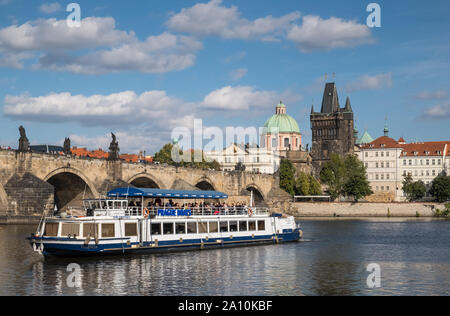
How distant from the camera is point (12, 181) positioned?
193 feet

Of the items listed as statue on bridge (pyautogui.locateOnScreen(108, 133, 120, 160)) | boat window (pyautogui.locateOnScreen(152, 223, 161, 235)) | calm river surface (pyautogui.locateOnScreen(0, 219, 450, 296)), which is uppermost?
statue on bridge (pyautogui.locateOnScreen(108, 133, 120, 160))

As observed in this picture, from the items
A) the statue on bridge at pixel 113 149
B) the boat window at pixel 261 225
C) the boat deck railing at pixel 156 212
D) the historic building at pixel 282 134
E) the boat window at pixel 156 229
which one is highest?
the historic building at pixel 282 134

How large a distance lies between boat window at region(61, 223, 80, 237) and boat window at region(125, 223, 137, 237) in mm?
3526

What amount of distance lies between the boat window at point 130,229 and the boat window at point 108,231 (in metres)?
1.09

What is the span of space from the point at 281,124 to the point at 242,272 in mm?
151317

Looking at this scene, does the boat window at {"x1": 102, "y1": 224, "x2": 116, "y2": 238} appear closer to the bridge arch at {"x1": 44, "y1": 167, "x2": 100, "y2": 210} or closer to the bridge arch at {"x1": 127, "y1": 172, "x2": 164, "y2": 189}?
the bridge arch at {"x1": 44, "y1": 167, "x2": 100, "y2": 210}

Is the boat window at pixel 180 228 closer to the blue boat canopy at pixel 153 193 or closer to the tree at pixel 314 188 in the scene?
the blue boat canopy at pixel 153 193

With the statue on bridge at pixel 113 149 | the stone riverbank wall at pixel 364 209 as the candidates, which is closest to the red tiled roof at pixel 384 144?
the stone riverbank wall at pixel 364 209

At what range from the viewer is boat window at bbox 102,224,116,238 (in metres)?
38.6

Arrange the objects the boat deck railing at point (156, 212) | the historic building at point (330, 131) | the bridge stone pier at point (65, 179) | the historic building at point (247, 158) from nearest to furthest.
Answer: the boat deck railing at point (156, 212), the bridge stone pier at point (65, 179), the historic building at point (247, 158), the historic building at point (330, 131)

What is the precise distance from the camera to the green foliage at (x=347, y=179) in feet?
406

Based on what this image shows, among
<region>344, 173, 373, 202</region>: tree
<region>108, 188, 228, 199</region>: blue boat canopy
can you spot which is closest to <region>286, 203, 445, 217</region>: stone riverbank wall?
<region>344, 173, 373, 202</region>: tree

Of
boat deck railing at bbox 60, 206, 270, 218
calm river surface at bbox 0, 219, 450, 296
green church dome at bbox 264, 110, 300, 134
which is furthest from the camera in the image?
green church dome at bbox 264, 110, 300, 134

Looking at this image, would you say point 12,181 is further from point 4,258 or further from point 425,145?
point 425,145
